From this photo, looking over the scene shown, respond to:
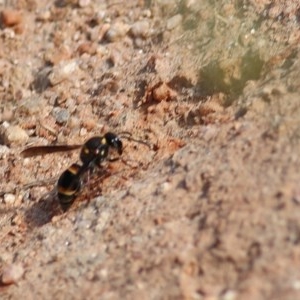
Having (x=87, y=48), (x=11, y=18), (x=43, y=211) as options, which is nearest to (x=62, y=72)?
(x=87, y=48)

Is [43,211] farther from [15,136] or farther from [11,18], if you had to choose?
[11,18]

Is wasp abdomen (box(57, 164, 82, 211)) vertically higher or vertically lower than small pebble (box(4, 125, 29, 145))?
higher

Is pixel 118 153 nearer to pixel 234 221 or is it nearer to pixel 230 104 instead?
pixel 230 104

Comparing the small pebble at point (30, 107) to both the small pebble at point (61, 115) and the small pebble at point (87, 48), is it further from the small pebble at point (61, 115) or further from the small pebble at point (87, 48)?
the small pebble at point (87, 48)

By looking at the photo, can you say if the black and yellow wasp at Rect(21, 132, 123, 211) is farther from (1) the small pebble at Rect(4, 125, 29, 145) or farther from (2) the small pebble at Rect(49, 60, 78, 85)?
(2) the small pebble at Rect(49, 60, 78, 85)

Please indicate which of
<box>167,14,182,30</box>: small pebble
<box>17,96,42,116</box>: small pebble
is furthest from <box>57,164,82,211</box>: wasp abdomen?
<box>167,14,182,30</box>: small pebble

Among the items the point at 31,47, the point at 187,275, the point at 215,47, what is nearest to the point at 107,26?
the point at 31,47
